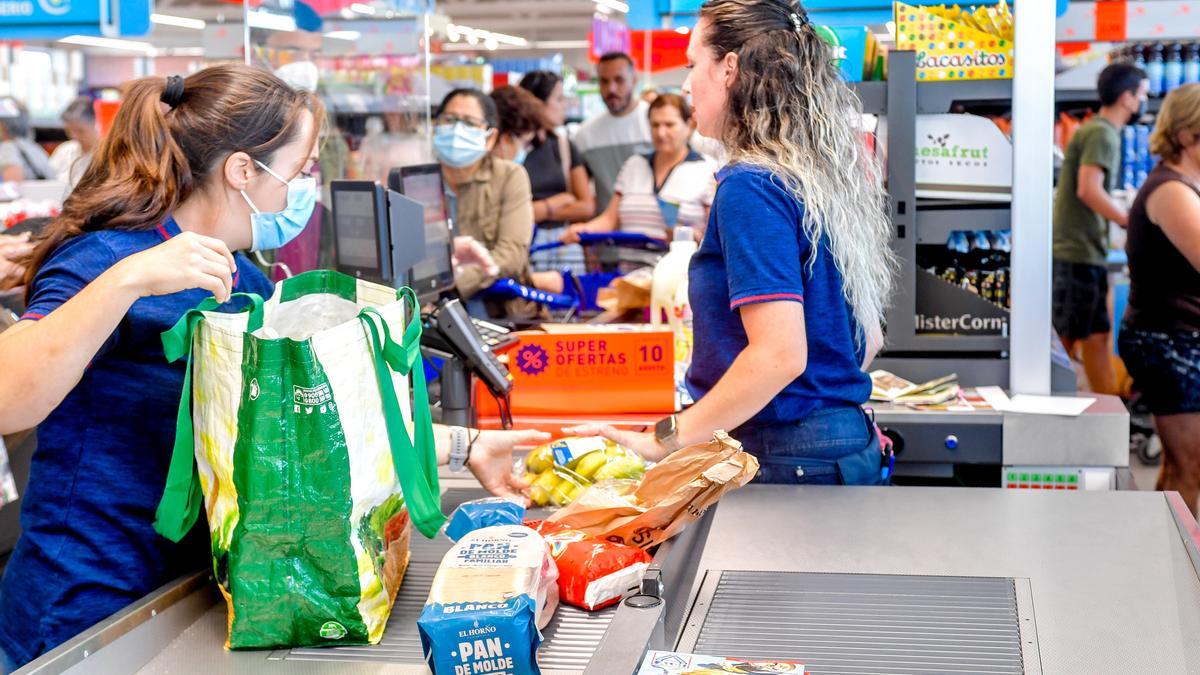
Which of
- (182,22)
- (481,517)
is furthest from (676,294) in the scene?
(182,22)

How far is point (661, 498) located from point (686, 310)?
141 centimetres

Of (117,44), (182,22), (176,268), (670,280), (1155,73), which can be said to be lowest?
(670,280)

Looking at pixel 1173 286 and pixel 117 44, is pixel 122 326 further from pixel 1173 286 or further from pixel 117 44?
pixel 117 44

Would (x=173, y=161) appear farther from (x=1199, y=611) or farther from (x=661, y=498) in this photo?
(x=1199, y=611)

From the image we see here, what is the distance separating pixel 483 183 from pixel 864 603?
132 inches

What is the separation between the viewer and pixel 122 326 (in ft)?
5.44

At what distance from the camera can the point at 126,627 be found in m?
1.51

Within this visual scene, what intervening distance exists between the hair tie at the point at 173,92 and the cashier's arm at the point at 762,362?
96 cm

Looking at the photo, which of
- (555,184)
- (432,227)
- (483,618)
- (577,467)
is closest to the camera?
(483,618)

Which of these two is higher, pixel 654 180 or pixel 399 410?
pixel 654 180

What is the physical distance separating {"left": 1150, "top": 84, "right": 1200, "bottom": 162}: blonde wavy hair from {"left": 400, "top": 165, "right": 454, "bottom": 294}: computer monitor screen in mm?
2448

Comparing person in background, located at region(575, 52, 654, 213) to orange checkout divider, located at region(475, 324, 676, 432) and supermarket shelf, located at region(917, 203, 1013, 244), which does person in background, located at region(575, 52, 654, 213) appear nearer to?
supermarket shelf, located at region(917, 203, 1013, 244)

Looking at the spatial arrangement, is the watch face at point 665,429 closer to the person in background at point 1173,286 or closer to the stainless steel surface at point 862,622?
the stainless steel surface at point 862,622

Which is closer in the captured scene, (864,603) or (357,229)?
(864,603)
